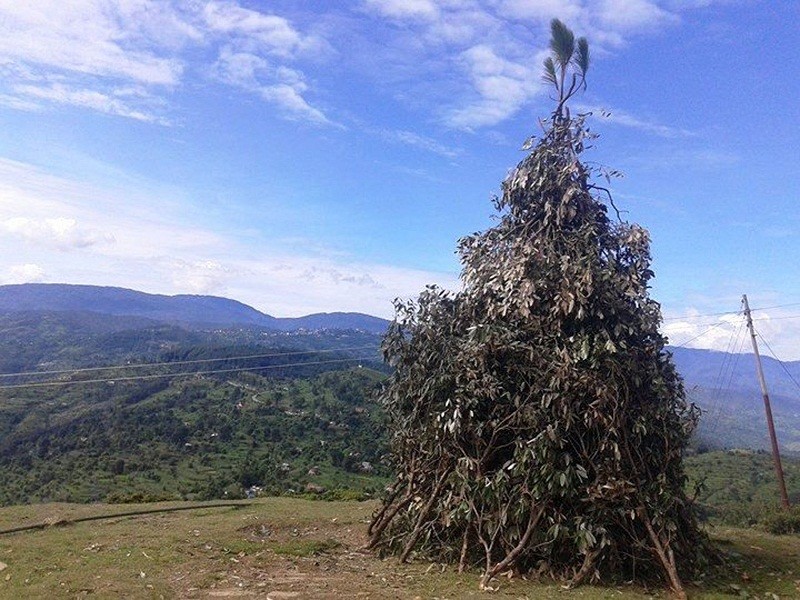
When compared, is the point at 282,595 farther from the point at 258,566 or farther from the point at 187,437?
the point at 187,437

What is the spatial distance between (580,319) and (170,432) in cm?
5551

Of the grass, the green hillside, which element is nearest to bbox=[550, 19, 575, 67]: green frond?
the grass

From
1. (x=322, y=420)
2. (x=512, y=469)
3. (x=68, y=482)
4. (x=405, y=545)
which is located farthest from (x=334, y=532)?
(x=322, y=420)

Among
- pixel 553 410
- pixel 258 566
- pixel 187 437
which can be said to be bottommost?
pixel 187 437

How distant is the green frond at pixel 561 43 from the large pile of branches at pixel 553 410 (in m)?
0.02

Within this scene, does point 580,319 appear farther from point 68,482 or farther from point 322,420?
point 322,420

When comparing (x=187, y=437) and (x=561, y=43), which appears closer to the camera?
(x=561, y=43)

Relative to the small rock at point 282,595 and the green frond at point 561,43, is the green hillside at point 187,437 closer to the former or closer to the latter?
the small rock at point 282,595

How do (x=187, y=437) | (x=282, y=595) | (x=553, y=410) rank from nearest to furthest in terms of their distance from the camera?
(x=282, y=595)
(x=553, y=410)
(x=187, y=437)

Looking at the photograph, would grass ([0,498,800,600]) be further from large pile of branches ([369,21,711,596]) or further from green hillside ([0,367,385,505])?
green hillside ([0,367,385,505])

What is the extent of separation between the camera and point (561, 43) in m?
10.7

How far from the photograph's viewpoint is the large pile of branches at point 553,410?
29.3 feet

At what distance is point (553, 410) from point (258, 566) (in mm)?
4666

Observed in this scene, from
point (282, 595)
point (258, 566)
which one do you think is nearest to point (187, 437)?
point (258, 566)
